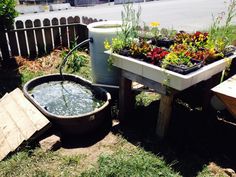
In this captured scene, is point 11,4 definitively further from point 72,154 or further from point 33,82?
point 72,154

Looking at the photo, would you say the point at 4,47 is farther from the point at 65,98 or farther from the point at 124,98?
the point at 124,98

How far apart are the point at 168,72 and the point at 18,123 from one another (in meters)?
2.08

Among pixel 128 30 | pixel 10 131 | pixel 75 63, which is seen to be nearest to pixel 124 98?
pixel 128 30

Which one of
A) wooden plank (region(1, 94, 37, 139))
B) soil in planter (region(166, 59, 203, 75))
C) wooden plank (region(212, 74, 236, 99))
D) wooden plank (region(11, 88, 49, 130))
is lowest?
wooden plank (region(1, 94, 37, 139))

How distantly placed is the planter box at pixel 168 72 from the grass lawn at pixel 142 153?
882 millimetres

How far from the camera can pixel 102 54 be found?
390 centimetres

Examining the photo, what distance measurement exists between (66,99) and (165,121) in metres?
1.66

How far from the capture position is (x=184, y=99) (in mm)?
4250

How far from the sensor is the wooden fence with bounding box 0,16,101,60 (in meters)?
5.96

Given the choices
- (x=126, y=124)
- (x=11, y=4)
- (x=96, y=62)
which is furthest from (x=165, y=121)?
(x=11, y=4)

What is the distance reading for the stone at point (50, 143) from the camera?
10.3 feet

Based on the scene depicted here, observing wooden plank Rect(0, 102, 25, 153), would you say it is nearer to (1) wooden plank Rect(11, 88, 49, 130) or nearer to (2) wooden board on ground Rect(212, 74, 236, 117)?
(1) wooden plank Rect(11, 88, 49, 130)

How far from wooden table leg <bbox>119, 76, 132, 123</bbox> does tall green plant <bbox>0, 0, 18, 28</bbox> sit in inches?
114

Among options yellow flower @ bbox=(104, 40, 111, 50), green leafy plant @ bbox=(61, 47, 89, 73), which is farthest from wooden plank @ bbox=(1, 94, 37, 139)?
green leafy plant @ bbox=(61, 47, 89, 73)
